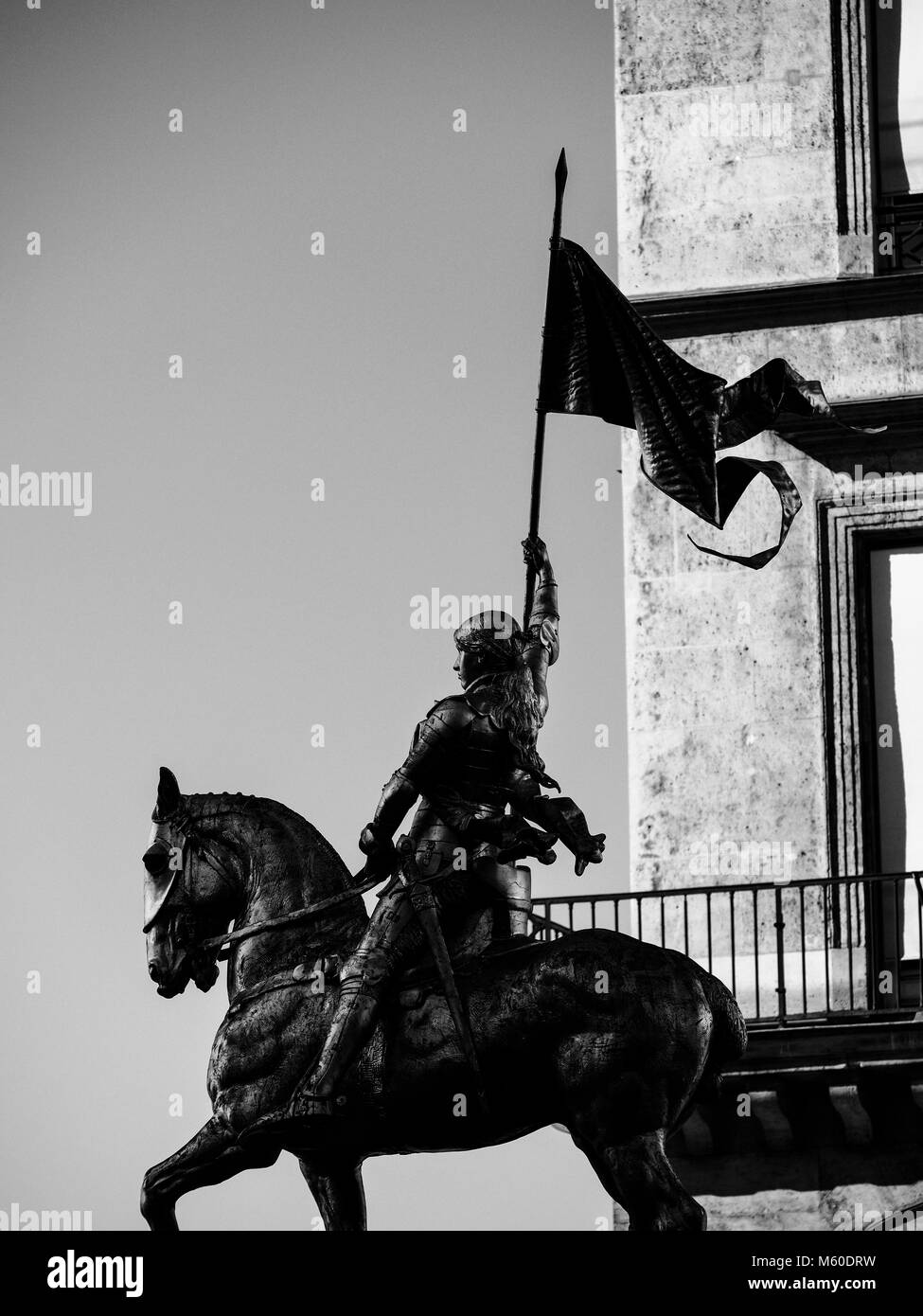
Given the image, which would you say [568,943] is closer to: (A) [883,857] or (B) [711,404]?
(B) [711,404]

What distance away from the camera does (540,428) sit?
18266mm

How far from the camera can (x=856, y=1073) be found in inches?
894

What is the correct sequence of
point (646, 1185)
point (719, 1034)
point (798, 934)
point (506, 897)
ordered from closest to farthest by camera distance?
point (646, 1185) < point (719, 1034) < point (506, 897) < point (798, 934)

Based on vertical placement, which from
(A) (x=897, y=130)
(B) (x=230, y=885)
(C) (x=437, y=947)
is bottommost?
(C) (x=437, y=947)

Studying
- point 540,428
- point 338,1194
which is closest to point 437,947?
point 338,1194

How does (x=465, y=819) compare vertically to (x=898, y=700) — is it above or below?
below

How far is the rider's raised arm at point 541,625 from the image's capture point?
1694 centimetres

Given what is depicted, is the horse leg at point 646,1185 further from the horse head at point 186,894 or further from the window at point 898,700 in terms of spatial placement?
the window at point 898,700

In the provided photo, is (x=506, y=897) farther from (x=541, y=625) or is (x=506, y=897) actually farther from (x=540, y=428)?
(x=540, y=428)

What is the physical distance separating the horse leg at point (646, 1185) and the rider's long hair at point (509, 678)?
190 cm

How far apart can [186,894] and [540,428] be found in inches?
131

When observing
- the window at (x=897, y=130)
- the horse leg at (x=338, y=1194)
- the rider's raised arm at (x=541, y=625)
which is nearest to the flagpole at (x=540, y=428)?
the rider's raised arm at (x=541, y=625)

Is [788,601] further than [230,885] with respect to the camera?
Yes
